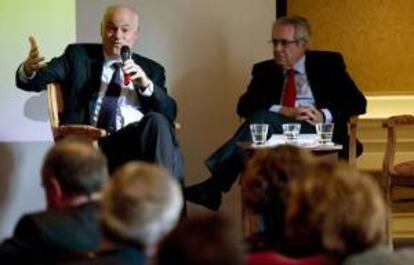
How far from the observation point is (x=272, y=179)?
2262mm

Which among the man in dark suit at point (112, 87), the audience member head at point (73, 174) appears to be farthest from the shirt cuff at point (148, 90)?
the audience member head at point (73, 174)

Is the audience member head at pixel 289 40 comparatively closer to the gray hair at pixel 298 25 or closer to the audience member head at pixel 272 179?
the gray hair at pixel 298 25

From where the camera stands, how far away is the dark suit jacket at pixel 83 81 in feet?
13.6

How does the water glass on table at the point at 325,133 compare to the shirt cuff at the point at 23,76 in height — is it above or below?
below

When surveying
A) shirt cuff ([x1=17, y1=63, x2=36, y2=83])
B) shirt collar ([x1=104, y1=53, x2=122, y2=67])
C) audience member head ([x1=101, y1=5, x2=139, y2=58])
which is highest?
audience member head ([x1=101, y1=5, x2=139, y2=58])

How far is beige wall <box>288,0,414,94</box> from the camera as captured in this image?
535 cm

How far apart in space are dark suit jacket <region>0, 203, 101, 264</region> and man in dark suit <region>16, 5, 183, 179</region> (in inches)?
75.0

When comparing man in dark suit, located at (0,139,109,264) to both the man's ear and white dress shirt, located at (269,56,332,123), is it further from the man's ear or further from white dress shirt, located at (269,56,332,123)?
white dress shirt, located at (269,56,332,123)

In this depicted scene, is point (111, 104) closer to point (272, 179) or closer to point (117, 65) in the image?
point (117, 65)

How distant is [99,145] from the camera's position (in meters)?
4.02

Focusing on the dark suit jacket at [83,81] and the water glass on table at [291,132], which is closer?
the water glass on table at [291,132]

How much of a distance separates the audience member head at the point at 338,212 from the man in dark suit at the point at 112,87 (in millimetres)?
2143

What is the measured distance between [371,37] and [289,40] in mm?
1222

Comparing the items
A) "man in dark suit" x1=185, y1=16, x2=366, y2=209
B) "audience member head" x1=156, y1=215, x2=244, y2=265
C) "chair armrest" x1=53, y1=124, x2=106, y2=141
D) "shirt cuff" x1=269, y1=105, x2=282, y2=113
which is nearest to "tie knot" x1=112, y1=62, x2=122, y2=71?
"chair armrest" x1=53, y1=124, x2=106, y2=141
